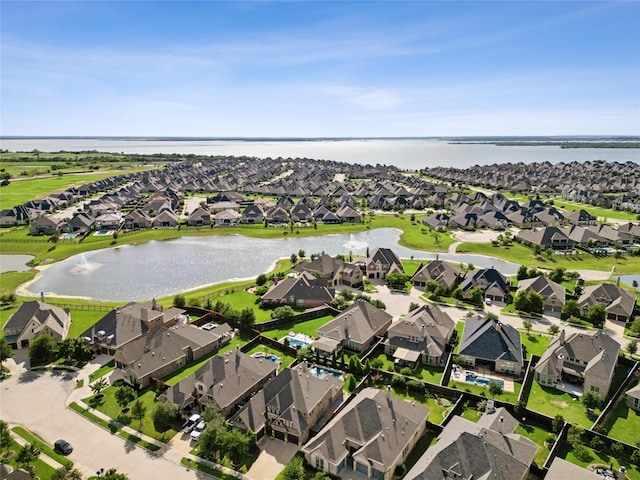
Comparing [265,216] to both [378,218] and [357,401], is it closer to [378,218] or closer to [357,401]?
[378,218]

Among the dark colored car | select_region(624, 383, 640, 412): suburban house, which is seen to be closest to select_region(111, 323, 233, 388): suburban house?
the dark colored car

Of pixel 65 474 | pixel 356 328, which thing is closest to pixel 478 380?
pixel 356 328

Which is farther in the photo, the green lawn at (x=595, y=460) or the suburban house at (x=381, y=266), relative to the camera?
the suburban house at (x=381, y=266)

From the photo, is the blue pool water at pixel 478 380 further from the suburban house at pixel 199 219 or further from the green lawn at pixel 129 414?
the suburban house at pixel 199 219

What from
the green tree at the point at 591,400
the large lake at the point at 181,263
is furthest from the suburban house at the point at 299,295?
the green tree at the point at 591,400

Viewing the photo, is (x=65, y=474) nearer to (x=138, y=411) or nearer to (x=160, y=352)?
(x=138, y=411)

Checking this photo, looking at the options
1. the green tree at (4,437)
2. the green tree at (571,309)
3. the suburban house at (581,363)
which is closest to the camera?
the green tree at (4,437)
